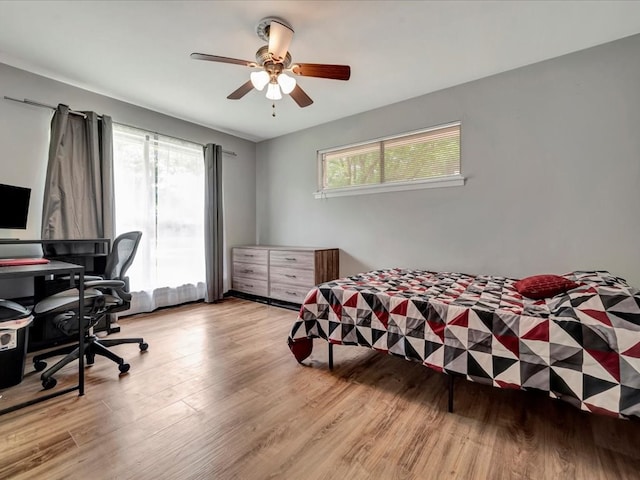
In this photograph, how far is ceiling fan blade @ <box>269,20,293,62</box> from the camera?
1.97m

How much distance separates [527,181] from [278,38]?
99.5 inches

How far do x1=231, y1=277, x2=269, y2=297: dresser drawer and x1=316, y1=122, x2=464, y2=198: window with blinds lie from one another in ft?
5.18

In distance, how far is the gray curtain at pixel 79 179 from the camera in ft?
9.15

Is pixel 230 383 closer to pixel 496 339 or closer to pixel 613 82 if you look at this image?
pixel 496 339

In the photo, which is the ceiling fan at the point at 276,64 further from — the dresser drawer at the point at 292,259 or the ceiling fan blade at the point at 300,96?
the dresser drawer at the point at 292,259

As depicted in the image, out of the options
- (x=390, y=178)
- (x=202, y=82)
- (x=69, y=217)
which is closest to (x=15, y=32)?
(x=202, y=82)

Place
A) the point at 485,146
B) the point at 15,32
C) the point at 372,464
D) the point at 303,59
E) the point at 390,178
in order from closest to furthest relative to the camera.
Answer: the point at 372,464 → the point at 15,32 → the point at 303,59 → the point at 485,146 → the point at 390,178

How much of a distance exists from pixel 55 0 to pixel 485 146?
367 cm

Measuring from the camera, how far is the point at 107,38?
7.34ft

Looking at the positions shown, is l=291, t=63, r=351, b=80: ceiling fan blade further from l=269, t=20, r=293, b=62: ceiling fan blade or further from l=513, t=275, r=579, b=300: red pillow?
l=513, t=275, r=579, b=300: red pillow

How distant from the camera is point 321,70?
2.12 meters

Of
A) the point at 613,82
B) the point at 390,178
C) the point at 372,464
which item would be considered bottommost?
the point at 372,464

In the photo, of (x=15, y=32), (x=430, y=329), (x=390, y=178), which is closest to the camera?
(x=430, y=329)

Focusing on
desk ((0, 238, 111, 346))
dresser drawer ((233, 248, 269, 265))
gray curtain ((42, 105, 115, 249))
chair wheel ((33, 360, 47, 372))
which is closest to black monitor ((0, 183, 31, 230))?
desk ((0, 238, 111, 346))
